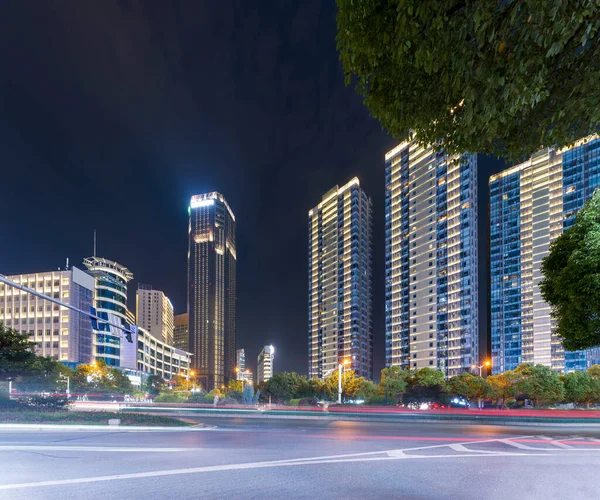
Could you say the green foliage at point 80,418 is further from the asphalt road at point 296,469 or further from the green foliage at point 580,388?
the green foliage at point 580,388

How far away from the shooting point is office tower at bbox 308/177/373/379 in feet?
545

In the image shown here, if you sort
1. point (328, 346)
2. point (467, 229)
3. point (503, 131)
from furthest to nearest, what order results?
point (328, 346)
point (467, 229)
point (503, 131)

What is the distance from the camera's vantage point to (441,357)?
125 metres

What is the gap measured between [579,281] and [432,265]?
389ft

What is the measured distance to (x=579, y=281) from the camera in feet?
60.1

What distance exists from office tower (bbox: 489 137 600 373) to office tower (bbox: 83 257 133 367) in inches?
4823

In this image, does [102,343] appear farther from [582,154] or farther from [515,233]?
[582,154]

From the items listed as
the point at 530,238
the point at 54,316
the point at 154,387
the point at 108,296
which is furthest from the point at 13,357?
the point at 530,238

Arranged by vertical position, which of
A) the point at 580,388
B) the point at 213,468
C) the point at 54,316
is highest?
the point at 213,468

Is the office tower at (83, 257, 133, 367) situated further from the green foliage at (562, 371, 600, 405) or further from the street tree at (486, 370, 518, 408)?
the green foliage at (562, 371, 600, 405)

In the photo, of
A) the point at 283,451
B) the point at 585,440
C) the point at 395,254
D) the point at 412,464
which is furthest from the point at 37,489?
the point at 395,254

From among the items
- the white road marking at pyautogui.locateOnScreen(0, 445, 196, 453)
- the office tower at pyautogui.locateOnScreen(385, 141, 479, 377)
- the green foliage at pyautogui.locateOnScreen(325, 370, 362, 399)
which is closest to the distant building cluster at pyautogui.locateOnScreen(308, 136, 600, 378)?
the office tower at pyautogui.locateOnScreen(385, 141, 479, 377)

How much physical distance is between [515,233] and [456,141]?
160 meters

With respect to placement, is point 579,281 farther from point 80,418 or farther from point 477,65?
point 80,418
